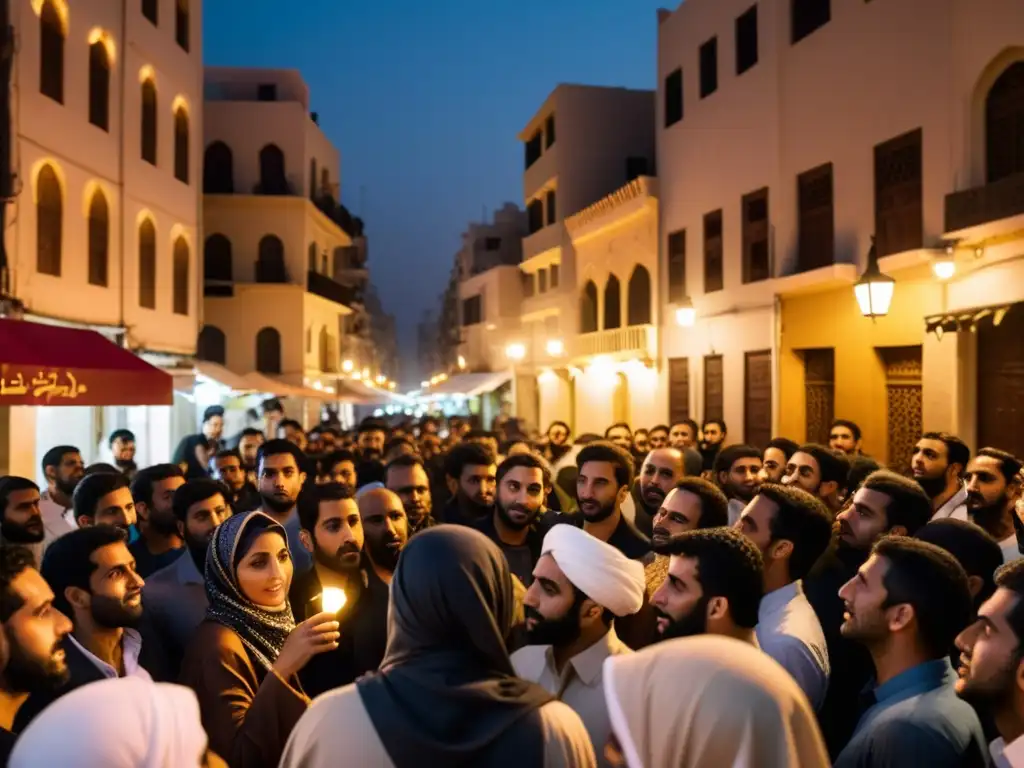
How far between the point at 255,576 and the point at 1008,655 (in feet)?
8.29

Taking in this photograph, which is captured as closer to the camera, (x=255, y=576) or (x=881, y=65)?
(x=255, y=576)

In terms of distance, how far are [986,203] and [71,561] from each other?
9.54 m

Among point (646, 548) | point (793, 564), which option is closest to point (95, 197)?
point (646, 548)

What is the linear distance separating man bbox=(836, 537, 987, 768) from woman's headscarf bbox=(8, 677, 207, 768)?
6.08 ft

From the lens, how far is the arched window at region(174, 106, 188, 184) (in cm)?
1964

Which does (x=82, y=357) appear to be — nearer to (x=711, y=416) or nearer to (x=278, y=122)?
(x=711, y=416)

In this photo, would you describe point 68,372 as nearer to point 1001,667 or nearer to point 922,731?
point 922,731

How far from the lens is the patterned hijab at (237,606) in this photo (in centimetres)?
348

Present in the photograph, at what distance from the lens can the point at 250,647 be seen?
11.3 ft

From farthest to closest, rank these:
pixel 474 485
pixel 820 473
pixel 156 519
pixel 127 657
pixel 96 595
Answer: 1. pixel 474 485
2. pixel 820 473
3. pixel 156 519
4. pixel 127 657
5. pixel 96 595

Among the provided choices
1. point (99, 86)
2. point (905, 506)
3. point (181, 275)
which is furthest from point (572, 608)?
point (181, 275)

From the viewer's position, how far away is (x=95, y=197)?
52.5ft

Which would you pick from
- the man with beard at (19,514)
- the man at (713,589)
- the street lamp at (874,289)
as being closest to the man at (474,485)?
the man with beard at (19,514)

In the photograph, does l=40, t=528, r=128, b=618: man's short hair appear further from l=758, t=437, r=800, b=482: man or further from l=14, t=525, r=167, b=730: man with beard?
l=758, t=437, r=800, b=482: man
